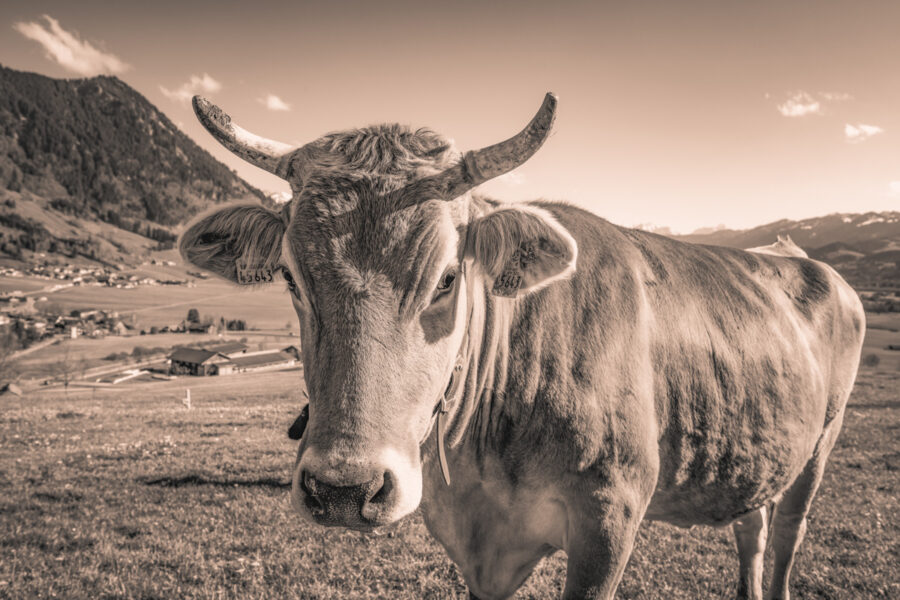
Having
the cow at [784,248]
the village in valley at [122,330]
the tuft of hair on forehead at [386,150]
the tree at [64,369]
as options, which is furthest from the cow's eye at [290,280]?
the tree at [64,369]

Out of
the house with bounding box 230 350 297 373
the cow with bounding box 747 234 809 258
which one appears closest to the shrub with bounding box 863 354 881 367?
the cow with bounding box 747 234 809 258

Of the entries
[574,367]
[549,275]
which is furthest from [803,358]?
[549,275]

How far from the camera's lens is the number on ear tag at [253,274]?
312 centimetres

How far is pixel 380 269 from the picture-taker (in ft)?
7.36

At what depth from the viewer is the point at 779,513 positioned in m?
5.40

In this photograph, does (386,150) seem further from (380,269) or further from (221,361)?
(221,361)

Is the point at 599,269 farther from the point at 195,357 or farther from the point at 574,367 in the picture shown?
the point at 195,357

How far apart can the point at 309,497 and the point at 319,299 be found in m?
0.83

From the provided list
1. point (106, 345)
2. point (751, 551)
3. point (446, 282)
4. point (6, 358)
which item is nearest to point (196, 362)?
point (106, 345)

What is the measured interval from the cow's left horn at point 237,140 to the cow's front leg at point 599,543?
258 centimetres

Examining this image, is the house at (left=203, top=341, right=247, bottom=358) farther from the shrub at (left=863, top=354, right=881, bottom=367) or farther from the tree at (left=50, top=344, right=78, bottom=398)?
the shrub at (left=863, top=354, right=881, bottom=367)

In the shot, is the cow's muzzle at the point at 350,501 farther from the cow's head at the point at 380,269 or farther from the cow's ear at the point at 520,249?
the cow's ear at the point at 520,249

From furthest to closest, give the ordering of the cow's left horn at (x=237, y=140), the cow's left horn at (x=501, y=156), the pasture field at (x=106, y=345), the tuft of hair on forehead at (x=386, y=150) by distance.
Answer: the pasture field at (x=106, y=345) < the cow's left horn at (x=237, y=140) < the tuft of hair on forehead at (x=386, y=150) < the cow's left horn at (x=501, y=156)

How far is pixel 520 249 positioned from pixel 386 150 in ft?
2.85
